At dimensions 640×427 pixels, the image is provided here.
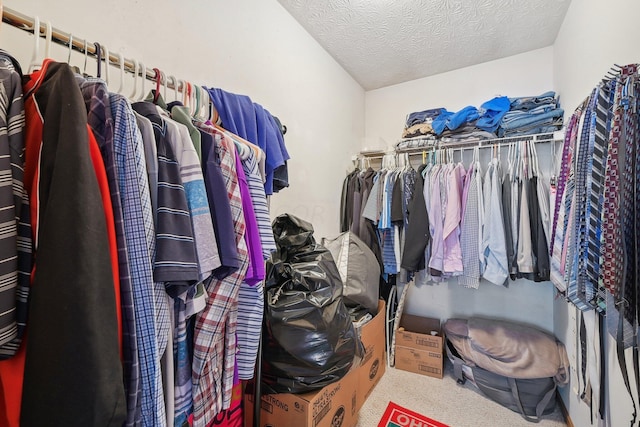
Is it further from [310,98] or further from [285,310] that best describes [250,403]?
[310,98]

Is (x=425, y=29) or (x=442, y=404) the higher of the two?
(x=425, y=29)

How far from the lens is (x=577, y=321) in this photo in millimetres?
1352

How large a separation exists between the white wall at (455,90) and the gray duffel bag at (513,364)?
1.82m

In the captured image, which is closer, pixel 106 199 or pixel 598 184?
pixel 106 199

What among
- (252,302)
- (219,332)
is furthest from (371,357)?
(219,332)

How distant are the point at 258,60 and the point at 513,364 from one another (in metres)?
2.47

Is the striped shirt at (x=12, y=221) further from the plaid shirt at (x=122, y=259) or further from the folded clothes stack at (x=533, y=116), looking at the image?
the folded clothes stack at (x=533, y=116)

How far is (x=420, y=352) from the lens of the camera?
210 cm

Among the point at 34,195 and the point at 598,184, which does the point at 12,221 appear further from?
the point at 598,184

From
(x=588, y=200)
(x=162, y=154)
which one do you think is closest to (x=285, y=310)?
(x=162, y=154)

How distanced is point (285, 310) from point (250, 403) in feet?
1.63

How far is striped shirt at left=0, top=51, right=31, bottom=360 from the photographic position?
398 millimetres

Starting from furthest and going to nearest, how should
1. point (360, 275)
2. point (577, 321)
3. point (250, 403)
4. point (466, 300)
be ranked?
point (466, 300) → point (360, 275) → point (577, 321) → point (250, 403)

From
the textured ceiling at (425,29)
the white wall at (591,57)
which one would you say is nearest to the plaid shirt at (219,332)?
the white wall at (591,57)
